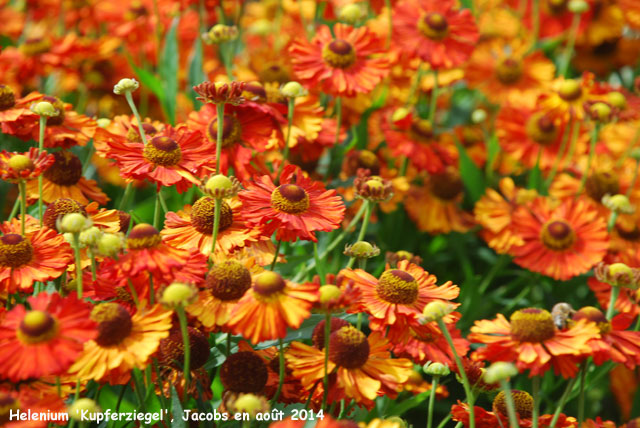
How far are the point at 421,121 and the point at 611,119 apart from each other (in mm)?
500

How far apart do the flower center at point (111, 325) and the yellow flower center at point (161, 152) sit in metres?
0.37

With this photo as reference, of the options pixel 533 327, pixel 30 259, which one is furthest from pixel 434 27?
pixel 30 259

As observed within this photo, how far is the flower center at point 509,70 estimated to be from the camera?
2529 mm

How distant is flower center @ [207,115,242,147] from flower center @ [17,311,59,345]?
65 cm

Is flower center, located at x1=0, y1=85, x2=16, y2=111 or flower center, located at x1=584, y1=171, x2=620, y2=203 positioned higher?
flower center, located at x1=0, y1=85, x2=16, y2=111

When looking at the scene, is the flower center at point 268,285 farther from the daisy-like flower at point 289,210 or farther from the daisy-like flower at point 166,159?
the daisy-like flower at point 166,159

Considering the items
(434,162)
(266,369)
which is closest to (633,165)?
(434,162)

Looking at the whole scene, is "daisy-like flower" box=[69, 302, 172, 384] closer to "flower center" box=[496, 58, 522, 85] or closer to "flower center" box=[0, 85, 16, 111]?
"flower center" box=[0, 85, 16, 111]

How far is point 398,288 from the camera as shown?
4.28ft

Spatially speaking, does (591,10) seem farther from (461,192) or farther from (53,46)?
(53,46)

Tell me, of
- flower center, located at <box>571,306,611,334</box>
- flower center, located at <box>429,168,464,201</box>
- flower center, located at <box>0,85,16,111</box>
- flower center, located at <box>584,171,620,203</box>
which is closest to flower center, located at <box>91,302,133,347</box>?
flower center, located at <box>0,85,16,111</box>

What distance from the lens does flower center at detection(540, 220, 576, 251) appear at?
6.14 feet

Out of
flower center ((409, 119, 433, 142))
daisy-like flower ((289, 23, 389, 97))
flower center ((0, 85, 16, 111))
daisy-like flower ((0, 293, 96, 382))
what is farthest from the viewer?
flower center ((409, 119, 433, 142))

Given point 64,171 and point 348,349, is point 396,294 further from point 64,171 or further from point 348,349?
point 64,171
